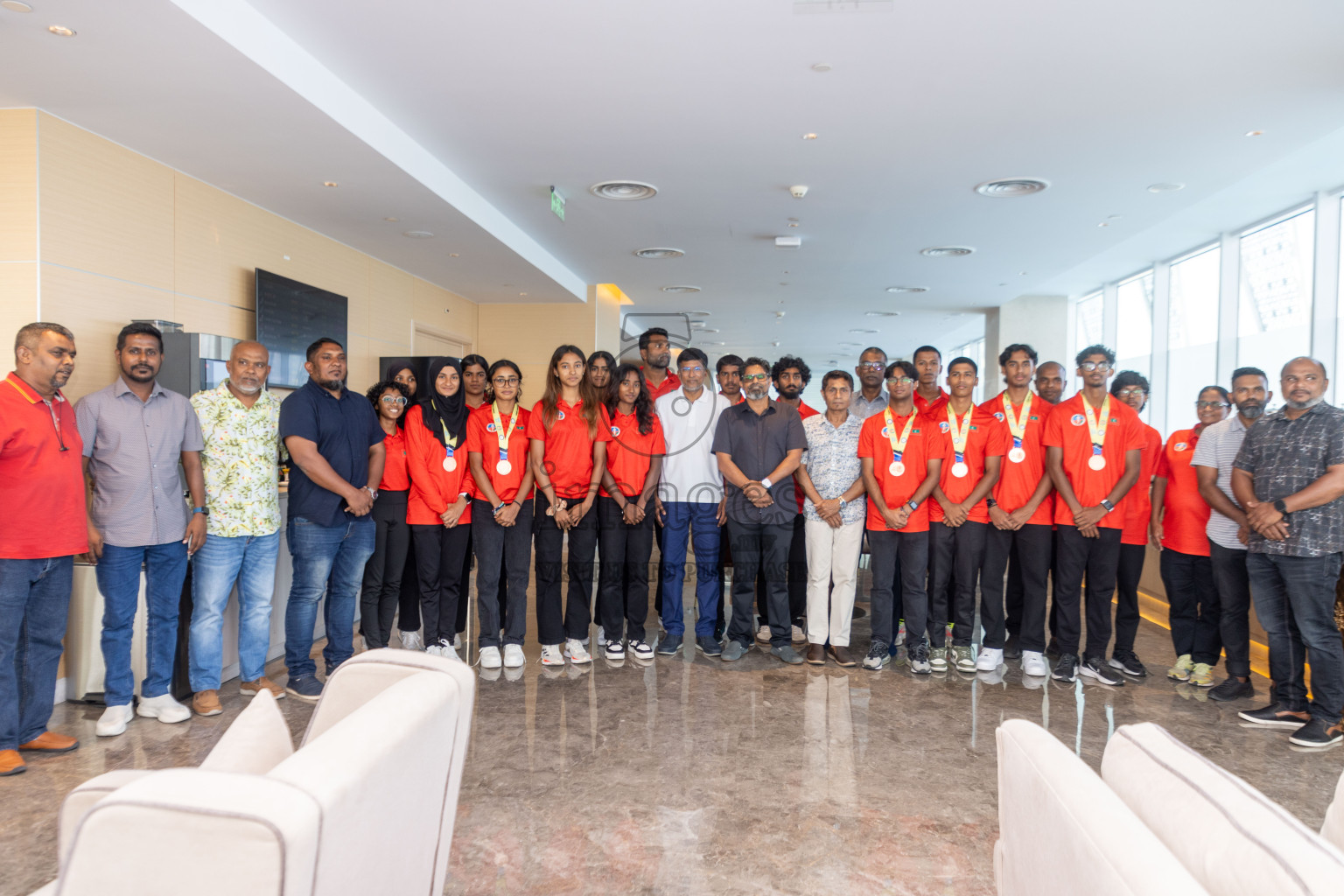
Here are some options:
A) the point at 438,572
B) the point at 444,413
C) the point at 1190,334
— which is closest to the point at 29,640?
the point at 438,572

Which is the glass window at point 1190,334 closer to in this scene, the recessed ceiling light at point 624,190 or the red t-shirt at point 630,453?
the recessed ceiling light at point 624,190

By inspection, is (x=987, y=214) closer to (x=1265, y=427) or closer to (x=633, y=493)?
(x=1265, y=427)

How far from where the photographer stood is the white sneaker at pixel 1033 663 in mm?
4410

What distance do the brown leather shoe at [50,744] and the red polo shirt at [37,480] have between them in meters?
0.74

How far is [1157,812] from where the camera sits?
1.18m

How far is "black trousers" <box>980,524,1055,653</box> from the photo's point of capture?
4453 mm

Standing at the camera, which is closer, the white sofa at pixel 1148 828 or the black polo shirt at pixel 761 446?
the white sofa at pixel 1148 828

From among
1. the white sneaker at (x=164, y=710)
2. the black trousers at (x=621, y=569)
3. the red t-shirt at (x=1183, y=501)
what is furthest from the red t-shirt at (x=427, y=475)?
the red t-shirt at (x=1183, y=501)

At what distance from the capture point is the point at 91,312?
14.8 feet

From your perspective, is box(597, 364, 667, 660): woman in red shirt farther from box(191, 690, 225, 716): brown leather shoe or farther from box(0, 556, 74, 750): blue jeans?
box(0, 556, 74, 750): blue jeans

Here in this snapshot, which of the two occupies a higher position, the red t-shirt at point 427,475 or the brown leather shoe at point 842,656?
the red t-shirt at point 427,475

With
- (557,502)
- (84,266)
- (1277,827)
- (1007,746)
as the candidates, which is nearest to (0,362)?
(84,266)

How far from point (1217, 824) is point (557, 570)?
3.71m

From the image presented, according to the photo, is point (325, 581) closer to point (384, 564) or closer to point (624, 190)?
point (384, 564)
